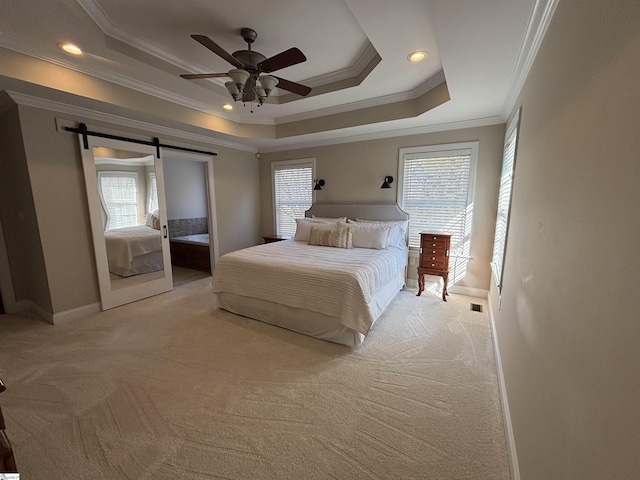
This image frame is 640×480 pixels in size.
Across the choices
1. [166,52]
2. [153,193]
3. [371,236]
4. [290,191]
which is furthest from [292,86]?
[290,191]

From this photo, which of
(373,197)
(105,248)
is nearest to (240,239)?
(105,248)

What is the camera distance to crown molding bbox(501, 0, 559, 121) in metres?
1.48

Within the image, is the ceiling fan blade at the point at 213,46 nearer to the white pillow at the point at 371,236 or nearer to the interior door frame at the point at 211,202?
the white pillow at the point at 371,236

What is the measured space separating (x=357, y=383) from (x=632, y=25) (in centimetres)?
224

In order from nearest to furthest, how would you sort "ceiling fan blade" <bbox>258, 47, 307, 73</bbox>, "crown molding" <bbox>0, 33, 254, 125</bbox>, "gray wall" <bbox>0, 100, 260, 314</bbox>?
"ceiling fan blade" <bbox>258, 47, 307, 73</bbox>, "crown molding" <bbox>0, 33, 254, 125</bbox>, "gray wall" <bbox>0, 100, 260, 314</bbox>

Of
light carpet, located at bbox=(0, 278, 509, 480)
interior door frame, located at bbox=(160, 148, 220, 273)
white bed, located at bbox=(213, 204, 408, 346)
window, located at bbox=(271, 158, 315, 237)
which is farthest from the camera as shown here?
window, located at bbox=(271, 158, 315, 237)

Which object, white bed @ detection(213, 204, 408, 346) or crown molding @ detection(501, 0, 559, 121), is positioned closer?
crown molding @ detection(501, 0, 559, 121)

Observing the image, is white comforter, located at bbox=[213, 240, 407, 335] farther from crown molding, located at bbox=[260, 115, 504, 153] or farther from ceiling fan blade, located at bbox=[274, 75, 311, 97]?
crown molding, located at bbox=[260, 115, 504, 153]

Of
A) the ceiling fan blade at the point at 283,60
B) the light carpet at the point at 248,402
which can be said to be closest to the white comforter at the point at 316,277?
the light carpet at the point at 248,402

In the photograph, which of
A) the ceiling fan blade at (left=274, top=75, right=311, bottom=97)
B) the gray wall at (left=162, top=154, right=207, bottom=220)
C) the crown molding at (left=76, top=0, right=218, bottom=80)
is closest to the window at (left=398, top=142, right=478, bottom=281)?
the ceiling fan blade at (left=274, top=75, right=311, bottom=97)

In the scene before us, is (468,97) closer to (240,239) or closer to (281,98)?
(281,98)

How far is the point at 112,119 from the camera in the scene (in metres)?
3.29

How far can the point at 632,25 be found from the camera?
67cm

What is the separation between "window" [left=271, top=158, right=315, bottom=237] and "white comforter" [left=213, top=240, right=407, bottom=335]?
1844mm
